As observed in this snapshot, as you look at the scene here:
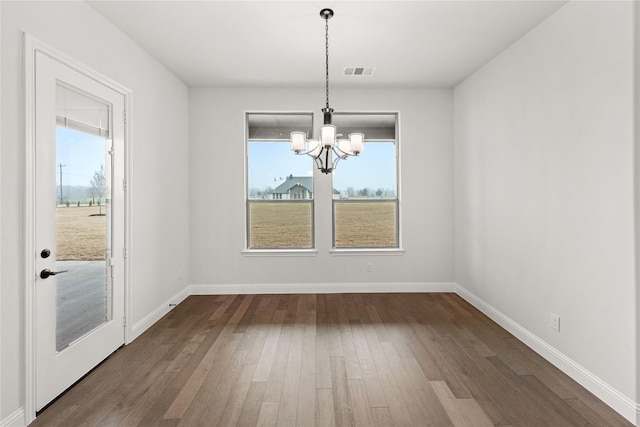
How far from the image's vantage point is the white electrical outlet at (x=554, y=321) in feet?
9.47

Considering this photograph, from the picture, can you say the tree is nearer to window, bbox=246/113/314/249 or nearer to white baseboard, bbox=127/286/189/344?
white baseboard, bbox=127/286/189/344

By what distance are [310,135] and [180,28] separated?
7.34 ft

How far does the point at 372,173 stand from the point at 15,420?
4.39 m

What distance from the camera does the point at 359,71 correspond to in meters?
4.31

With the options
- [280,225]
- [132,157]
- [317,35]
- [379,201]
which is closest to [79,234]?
[132,157]

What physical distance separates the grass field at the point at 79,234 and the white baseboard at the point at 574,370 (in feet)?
12.5

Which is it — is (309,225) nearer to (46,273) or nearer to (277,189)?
(277,189)

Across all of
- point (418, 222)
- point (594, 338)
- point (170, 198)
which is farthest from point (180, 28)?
point (594, 338)

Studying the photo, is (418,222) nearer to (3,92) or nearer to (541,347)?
(541,347)

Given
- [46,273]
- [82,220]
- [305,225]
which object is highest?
[82,220]

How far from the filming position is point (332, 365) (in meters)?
2.91

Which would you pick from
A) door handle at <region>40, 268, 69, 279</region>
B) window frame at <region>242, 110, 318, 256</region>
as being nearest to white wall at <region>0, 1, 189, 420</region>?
door handle at <region>40, 268, 69, 279</region>

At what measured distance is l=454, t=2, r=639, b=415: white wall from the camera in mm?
2287

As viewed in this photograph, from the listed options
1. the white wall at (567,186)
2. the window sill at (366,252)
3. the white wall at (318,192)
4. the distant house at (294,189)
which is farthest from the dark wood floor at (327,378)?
the distant house at (294,189)
